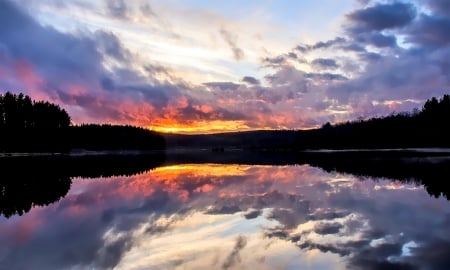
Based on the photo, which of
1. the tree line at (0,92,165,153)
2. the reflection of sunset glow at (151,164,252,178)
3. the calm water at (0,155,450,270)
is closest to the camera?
the calm water at (0,155,450,270)

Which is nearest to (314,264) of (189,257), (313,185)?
(189,257)

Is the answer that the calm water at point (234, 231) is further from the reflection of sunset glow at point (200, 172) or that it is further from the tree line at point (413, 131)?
the tree line at point (413, 131)

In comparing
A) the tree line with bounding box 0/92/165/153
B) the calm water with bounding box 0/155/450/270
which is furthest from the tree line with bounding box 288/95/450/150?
the calm water with bounding box 0/155/450/270

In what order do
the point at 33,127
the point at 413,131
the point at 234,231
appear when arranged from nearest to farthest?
the point at 234,231 < the point at 33,127 < the point at 413,131

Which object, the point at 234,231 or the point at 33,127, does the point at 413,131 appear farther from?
the point at 234,231

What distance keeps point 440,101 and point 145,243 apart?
450ft

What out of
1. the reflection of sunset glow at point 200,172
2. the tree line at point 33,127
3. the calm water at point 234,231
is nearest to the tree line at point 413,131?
the reflection of sunset glow at point 200,172

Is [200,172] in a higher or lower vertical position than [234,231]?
higher

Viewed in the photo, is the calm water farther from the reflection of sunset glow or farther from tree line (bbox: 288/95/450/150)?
tree line (bbox: 288/95/450/150)

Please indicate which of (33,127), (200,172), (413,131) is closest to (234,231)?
(200,172)

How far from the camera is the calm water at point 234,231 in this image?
41.4 ft

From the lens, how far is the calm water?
41.4 ft

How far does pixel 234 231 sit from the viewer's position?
56.0 feet

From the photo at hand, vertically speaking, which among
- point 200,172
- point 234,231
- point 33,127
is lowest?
point 234,231
